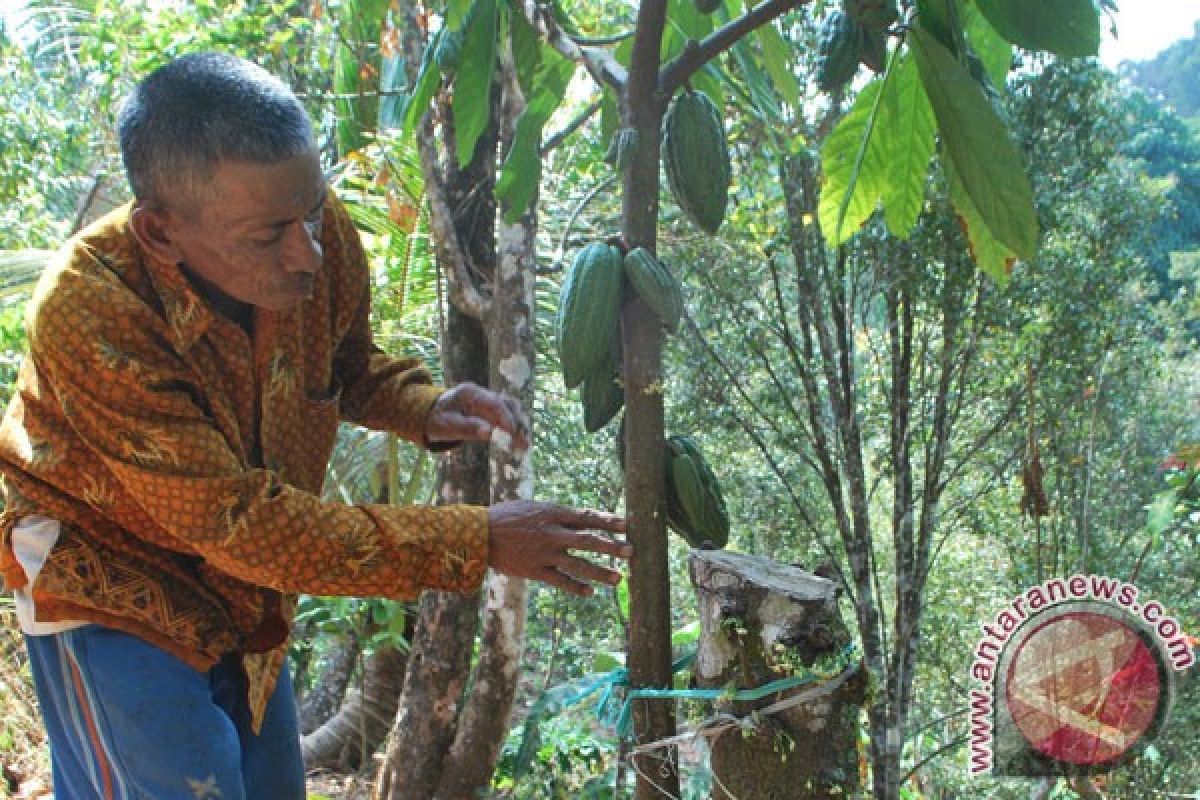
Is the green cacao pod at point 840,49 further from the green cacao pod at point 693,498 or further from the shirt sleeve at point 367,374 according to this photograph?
the shirt sleeve at point 367,374

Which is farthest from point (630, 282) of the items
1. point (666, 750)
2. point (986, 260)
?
point (666, 750)

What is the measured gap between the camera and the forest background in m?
3.22

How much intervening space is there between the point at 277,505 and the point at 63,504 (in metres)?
0.33

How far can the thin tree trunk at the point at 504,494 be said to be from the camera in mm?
2666

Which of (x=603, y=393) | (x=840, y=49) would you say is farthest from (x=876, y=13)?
(x=603, y=393)

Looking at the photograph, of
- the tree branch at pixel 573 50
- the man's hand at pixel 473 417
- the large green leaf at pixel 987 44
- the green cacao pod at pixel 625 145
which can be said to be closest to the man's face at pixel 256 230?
the man's hand at pixel 473 417

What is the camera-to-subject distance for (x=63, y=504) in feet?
4.35

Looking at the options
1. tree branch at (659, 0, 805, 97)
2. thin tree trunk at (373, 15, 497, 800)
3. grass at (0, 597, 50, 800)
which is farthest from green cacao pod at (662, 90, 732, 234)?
grass at (0, 597, 50, 800)

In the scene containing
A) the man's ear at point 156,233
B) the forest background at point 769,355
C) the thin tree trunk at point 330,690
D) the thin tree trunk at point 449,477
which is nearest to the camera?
the man's ear at point 156,233

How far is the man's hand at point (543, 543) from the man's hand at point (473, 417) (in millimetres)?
268

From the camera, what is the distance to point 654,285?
152cm

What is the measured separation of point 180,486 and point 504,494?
148cm

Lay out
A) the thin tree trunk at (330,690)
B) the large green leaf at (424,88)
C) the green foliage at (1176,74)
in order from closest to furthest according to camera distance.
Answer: the large green leaf at (424,88) → the thin tree trunk at (330,690) → the green foliage at (1176,74)

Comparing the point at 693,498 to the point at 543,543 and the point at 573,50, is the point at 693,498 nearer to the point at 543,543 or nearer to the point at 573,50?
the point at 543,543
